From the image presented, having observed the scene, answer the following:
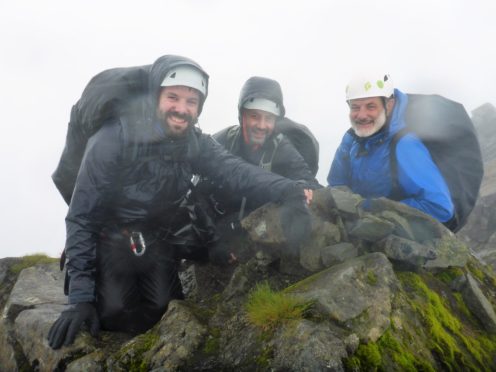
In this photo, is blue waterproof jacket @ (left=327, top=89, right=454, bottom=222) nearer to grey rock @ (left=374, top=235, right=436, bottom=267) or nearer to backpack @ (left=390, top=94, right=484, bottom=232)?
backpack @ (left=390, top=94, right=484, bottom=232)

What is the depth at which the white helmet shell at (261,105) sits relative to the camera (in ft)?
32.3

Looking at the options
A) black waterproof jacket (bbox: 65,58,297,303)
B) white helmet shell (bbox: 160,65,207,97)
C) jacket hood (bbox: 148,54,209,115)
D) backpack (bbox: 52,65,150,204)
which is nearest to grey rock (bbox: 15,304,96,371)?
black waterproof jacket (bbox: 65,58,297,303)

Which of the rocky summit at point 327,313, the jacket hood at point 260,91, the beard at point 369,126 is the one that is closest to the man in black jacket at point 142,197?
the rocky summit at point 327,313

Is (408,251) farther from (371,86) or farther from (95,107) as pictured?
(95,107)

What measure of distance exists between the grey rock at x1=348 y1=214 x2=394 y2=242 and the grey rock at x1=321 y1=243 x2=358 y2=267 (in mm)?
267

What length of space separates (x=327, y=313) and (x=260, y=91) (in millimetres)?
6693

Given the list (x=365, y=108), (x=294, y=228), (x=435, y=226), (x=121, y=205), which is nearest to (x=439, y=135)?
(x=365, y=108)

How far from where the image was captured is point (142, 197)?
6.89 metres

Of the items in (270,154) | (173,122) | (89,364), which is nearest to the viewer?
(89,364)

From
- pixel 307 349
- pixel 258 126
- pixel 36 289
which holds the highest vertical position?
pixel 258 126

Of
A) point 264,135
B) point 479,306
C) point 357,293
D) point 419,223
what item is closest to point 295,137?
point 264,135

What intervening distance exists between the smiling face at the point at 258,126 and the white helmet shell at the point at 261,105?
0.08 meters

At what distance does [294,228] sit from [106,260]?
3.71m

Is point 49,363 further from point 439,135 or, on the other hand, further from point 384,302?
point 439,135
